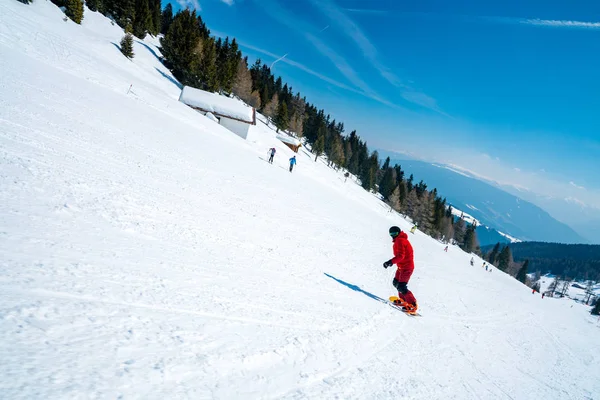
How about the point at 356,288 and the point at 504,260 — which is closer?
the point at 356,288

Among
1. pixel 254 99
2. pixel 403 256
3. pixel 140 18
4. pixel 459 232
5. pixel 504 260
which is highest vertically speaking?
pixel 140 18

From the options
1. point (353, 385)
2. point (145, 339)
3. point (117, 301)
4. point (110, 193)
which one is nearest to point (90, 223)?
point (110, 193)

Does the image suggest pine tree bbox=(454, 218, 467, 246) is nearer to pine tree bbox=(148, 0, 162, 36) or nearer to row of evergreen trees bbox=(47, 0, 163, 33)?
row of evergreen trees bbox=(47, 0, 163, 33)

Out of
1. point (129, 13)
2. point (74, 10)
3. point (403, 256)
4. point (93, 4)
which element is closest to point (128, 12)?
point (129, 13)

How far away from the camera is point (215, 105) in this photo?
42844mm

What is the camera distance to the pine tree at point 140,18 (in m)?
61.7

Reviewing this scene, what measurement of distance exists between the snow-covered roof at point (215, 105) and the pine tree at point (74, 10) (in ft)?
63.1

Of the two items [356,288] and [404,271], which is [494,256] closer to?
[404,271]

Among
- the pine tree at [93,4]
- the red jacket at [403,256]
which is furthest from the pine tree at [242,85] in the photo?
the red jacket at [403,256]

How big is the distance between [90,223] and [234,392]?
4142mm

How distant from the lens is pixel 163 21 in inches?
3696

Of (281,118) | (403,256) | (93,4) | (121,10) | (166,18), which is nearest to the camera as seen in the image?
(403,256)

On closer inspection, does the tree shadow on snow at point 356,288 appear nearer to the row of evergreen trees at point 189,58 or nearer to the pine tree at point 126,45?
the pine tree at point 126,45

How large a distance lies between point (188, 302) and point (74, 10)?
57.7 meters
